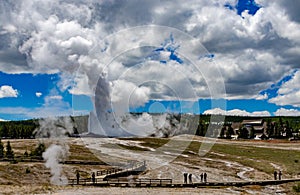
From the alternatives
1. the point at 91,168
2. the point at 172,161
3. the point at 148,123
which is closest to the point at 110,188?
the point at 91,168

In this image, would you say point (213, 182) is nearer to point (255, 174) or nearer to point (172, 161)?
point (255, 174)

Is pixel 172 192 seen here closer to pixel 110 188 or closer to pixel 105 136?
pixel 110 188

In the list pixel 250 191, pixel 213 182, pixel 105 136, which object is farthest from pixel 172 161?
pixel 105 136

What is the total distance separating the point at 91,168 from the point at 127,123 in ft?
290

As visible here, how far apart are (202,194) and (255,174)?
20.9m

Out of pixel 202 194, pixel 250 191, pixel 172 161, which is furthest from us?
pixel 172 161

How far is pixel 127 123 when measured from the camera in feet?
487

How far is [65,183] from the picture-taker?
1764 inches

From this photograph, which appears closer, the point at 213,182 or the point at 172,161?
the point at 213,182

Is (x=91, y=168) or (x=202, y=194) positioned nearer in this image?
(x=202, y=194)

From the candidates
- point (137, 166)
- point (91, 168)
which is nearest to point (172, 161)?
point (137, 166)

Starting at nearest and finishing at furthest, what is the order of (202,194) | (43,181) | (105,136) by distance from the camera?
1. (202,194)
2. (43,181)
3. (105,136)

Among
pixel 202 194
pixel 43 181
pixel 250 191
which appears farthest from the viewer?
pixel 43 181

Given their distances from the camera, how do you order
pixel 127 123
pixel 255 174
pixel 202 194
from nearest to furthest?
pixel 202 194 < pixel 255 174 < pixel 127 123
